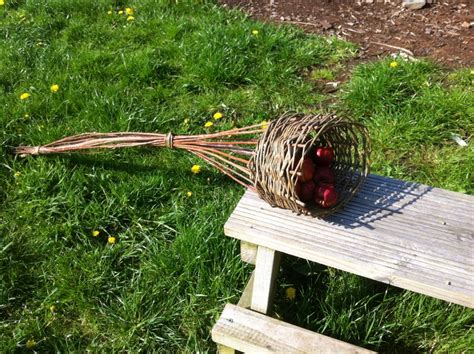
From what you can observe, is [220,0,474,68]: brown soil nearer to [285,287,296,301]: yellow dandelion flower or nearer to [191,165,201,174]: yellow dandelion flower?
[191,165,201,174]: yellow dandelion flower

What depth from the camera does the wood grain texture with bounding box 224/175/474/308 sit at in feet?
6.12

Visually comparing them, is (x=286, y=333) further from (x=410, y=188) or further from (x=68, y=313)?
(x=68, y=313)

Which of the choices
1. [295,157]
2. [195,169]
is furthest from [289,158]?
[195,169]

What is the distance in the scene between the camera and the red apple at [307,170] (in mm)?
1951

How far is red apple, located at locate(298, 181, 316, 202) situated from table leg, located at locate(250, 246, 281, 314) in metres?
0.25

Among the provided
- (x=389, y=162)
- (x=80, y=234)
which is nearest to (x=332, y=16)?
(x=389, y=162)

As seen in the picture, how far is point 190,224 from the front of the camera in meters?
2.79

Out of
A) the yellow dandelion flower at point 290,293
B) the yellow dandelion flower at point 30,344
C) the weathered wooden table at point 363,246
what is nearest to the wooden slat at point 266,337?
the weathered wooden table at point 363,246

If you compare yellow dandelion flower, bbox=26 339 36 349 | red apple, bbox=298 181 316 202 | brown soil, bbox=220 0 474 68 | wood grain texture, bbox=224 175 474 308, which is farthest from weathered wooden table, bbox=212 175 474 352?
brown soil, bbox=220 0 474 68

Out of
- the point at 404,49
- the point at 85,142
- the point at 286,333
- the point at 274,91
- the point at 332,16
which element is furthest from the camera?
the point at 332,16

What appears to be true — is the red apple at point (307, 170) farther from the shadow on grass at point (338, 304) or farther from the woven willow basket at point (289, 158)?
the shadow on grass at point (338, 304)

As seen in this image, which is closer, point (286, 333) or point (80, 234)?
point (286, 333)

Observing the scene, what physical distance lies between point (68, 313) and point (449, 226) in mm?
1745

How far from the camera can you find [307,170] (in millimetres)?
1964
